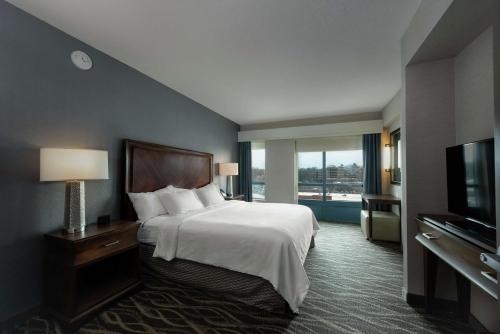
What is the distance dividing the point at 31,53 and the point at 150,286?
2496 mm

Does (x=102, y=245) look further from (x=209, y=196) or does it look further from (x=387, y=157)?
(x=387, y=157)

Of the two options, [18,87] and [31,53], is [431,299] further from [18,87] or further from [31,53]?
[31,53]

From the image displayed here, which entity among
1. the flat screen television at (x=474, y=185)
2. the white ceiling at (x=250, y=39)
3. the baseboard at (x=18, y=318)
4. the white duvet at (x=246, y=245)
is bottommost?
the baseboard at (x=18, y=318)

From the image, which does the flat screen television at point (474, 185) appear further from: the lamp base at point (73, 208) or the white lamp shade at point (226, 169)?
the white lamp shade at point (226, 169)

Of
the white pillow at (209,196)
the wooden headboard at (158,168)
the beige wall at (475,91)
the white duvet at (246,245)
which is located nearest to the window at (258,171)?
the wooden headboard at (158,168)

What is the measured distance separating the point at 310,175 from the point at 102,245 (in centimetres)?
481

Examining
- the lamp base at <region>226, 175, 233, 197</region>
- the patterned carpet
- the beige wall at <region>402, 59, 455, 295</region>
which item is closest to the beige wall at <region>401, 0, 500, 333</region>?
the beige wall at <region>402, 59, 455, 295</region>

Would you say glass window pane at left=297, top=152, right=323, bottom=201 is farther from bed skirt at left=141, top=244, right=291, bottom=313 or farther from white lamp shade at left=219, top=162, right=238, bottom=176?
bed skirt at left=141, top=244, right=291, bottom=313

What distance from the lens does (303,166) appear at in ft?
18.7

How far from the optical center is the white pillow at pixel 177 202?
9.14 feet

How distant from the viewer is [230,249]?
6.63 ft

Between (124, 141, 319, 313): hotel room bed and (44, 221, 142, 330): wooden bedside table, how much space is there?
12.1 inches

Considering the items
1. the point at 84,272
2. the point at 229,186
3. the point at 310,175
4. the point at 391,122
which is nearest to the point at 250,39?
the point at 84,272

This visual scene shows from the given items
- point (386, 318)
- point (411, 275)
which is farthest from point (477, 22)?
point (386, 318)
